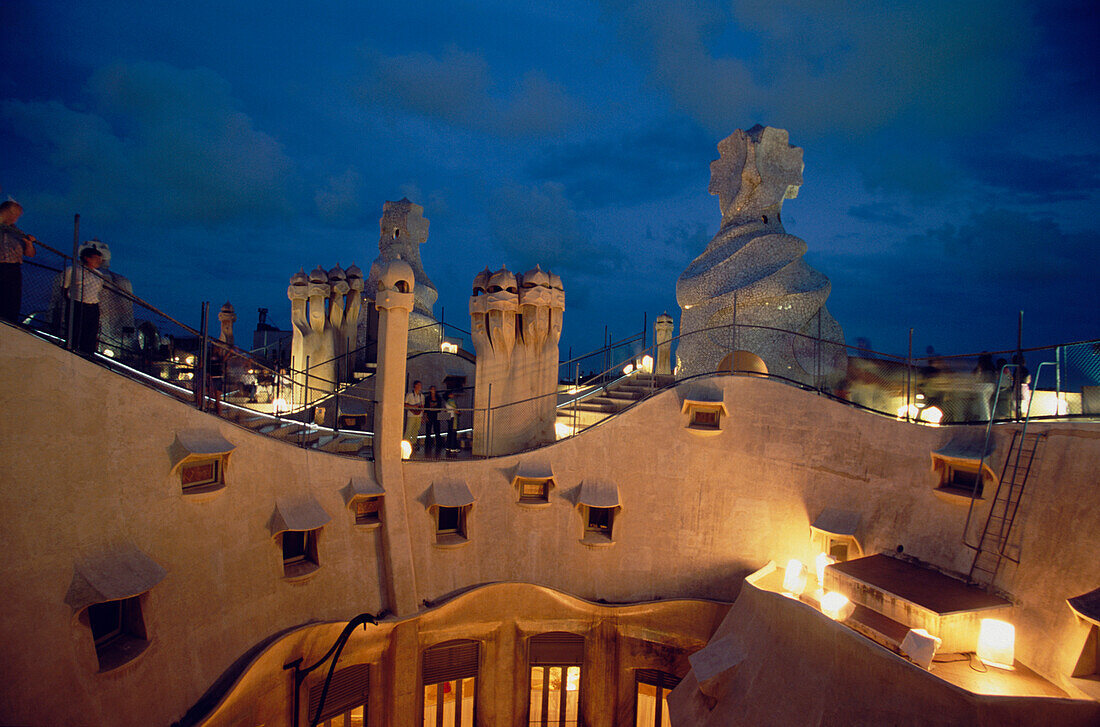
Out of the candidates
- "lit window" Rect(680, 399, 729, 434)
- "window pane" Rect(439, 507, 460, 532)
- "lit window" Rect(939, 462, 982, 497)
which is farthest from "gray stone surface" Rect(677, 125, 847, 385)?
"window pane" Rect(439, 507, 460, 532)

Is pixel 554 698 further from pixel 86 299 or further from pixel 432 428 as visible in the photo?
pixel 86 299

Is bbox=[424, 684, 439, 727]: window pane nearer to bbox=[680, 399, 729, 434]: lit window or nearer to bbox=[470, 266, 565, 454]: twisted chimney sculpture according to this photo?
bbox=[470, 266, 565, 454]: twisted chimney sculpture

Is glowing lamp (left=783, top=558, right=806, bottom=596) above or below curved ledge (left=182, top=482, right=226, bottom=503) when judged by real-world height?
below

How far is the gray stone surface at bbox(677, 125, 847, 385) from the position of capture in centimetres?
1285

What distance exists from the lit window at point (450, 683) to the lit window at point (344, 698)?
1.03 metres

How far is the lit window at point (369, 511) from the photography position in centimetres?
832

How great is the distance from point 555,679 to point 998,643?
7346mm

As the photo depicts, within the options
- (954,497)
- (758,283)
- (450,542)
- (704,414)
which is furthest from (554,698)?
(758,283)

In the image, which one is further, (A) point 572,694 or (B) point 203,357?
(A) point 572,694

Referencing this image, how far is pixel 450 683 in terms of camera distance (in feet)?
31.3

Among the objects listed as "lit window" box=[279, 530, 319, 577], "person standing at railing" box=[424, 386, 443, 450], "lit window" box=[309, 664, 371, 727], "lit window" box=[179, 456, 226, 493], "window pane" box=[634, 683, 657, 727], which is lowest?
"window pane" box=[634, 683, 657, 727]

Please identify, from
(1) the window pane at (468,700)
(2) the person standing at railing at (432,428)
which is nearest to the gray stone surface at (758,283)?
(2) the person standing at railing at (432,428)

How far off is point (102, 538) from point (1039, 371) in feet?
35.5

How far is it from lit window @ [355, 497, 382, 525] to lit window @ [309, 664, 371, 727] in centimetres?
223
